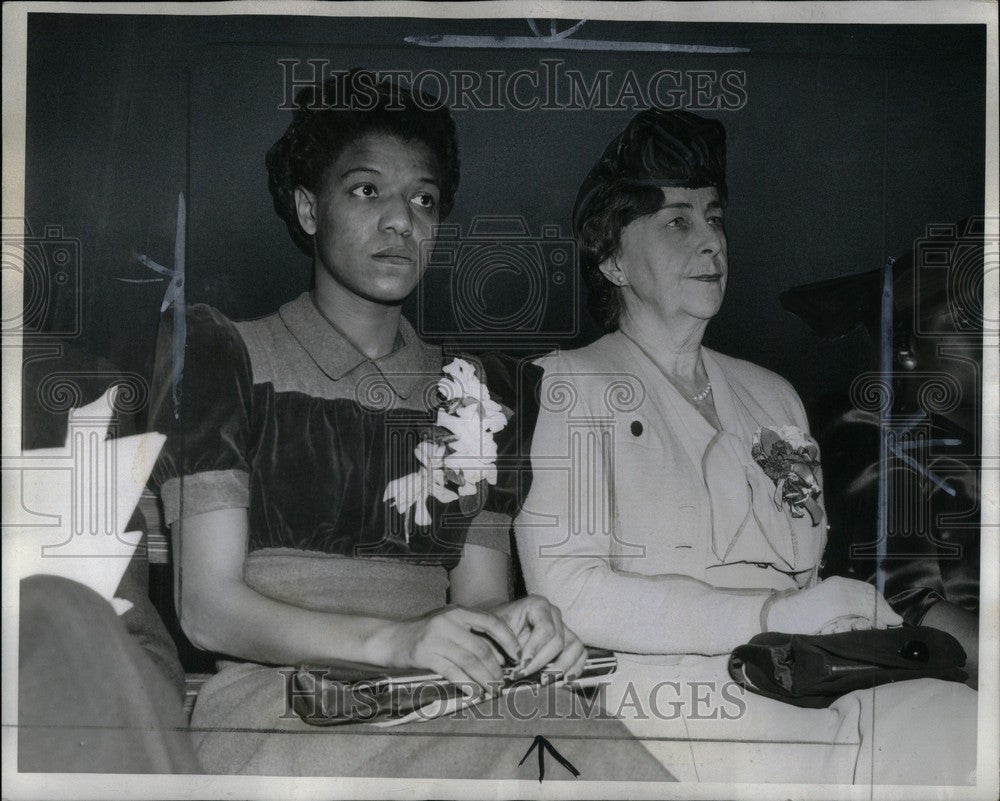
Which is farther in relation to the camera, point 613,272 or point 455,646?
point 613,272

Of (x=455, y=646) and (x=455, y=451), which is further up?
(x=455, y=451)

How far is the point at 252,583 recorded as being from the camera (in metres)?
2.72

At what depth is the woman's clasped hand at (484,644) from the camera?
2.71 metres

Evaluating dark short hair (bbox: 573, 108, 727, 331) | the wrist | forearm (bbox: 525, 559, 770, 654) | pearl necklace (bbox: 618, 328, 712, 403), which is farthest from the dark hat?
the wrist

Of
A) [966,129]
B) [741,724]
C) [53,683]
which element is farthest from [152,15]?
[741,724]

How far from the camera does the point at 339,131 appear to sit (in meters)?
2.79

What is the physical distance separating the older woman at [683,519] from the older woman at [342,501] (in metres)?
0.16

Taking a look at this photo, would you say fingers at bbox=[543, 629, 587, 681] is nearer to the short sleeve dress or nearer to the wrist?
the short sleeve dress

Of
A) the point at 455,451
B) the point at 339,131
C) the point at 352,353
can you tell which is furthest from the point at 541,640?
the point at 339,131

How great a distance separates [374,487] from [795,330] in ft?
4.08

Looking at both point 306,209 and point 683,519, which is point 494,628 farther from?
point 306,209

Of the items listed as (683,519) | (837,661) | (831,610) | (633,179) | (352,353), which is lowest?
(837,661)

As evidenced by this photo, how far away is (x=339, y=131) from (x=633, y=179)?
82 cm

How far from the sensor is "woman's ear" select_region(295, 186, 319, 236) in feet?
9.16
